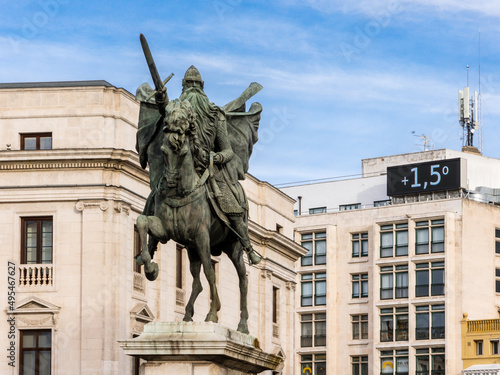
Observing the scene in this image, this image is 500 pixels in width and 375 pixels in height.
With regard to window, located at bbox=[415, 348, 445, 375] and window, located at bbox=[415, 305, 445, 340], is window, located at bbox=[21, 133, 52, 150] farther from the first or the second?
window, located at bbox=[415, 348, 445, 375]

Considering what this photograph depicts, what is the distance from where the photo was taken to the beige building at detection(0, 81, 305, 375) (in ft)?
201

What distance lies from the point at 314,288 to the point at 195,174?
109 metres

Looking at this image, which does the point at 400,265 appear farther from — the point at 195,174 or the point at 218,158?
the point at 195,174

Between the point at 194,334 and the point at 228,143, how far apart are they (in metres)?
2.89

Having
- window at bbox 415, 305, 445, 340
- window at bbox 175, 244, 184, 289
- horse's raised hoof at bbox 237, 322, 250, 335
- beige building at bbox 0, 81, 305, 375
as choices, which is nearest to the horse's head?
horse's raised hoof at bbox 237, 322, 250, 335

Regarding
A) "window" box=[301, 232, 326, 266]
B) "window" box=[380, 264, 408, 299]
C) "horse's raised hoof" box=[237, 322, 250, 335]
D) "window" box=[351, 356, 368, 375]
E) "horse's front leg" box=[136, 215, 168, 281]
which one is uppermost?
"window" box=[301, 232, 326, 266]

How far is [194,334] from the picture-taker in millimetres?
18031

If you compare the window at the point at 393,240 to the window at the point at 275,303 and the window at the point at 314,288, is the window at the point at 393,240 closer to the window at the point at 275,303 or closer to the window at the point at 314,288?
the window at the point at 314,288

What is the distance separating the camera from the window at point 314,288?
126938 millimetres

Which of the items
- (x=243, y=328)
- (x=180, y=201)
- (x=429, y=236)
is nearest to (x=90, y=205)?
(x=243, y=328)

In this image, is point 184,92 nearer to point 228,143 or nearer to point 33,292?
point 228,143

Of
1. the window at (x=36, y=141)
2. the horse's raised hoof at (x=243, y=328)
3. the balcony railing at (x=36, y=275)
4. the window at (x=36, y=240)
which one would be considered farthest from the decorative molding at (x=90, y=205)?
the horse's raised hoof at (x=243, y=328)

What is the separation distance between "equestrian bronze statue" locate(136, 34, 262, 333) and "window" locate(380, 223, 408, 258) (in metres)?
102

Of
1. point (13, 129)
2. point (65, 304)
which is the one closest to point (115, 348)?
point (65, 304)
